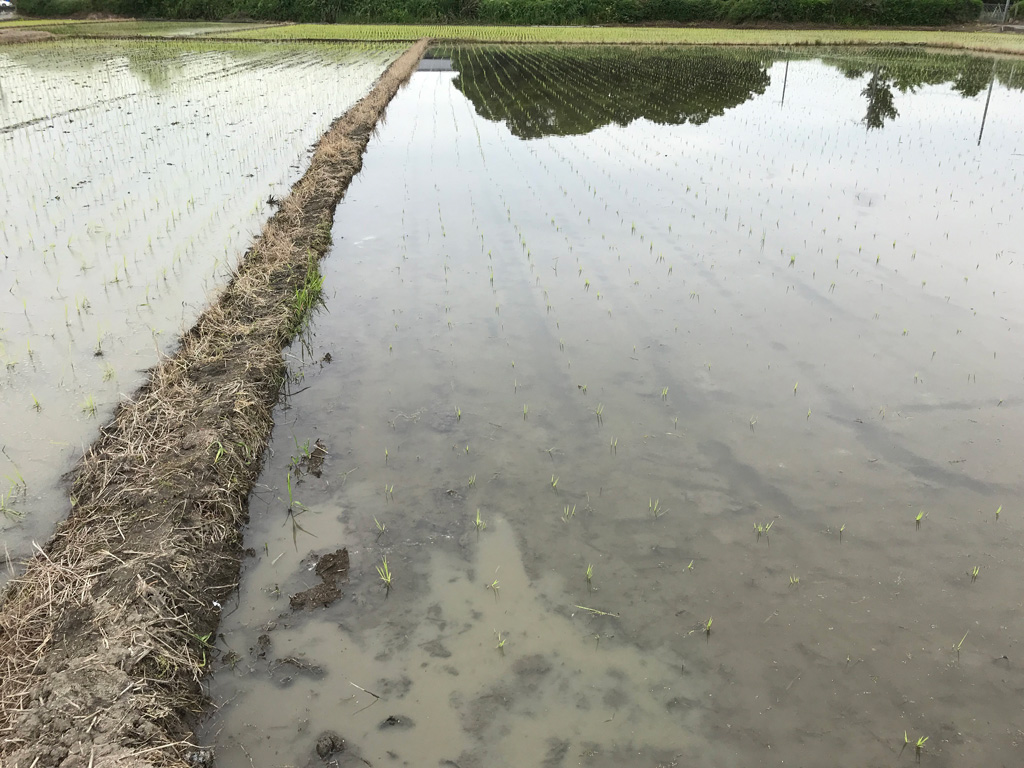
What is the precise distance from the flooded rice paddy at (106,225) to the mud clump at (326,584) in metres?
1.26

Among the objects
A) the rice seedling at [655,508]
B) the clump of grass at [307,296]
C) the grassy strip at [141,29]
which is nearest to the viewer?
the rice seedling at [655,508]

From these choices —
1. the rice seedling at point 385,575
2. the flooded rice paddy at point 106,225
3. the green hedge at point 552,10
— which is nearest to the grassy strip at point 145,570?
the flooded rice paddy at point 106,225

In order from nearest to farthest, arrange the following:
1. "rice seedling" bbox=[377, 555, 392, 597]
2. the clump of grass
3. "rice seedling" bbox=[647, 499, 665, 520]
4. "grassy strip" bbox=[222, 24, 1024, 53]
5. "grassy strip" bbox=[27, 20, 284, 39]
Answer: "rice seedling" bbox=[377, 555, 392, 597], "rice seedling" bbox=[647, 499, 665, 520], the clump of grass, "grassy strip" bbox=[222, 24, 1024, 53], "grassy strip" bbox=[27, 20, 284, 39]

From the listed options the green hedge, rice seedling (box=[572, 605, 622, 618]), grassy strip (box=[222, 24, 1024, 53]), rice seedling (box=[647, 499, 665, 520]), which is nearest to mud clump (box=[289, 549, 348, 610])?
rice seedling (box=[572, 605, 622, 618])

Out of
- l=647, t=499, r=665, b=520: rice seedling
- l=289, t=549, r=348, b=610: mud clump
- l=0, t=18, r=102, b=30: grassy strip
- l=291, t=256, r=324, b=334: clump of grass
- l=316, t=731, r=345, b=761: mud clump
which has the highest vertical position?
l=0, t=18, r=102, b=30: grassy strip

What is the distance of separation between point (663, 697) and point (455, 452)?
1678mm

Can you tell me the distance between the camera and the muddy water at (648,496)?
2.25 meters

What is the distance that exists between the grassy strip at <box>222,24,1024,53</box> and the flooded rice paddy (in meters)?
15.1

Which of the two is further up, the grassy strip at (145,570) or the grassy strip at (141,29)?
the grassy strip at (141,29)

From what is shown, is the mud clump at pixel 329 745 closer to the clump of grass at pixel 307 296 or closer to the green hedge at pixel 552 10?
the clump of grass at pixel 307 296

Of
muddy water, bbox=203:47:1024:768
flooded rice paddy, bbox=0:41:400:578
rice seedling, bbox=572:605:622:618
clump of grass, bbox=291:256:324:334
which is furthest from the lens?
clump of grass, bbox=291:256:324:334

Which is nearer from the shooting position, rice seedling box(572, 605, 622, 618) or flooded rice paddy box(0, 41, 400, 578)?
rice seedling box(572, 605, 622, 618)

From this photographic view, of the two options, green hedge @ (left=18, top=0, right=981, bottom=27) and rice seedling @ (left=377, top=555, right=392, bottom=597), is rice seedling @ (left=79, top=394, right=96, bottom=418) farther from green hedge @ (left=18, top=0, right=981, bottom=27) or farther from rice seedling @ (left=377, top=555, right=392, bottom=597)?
green hedge @ (left=18, top=0, right=981, bottom=27)

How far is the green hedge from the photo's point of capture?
33000mm
